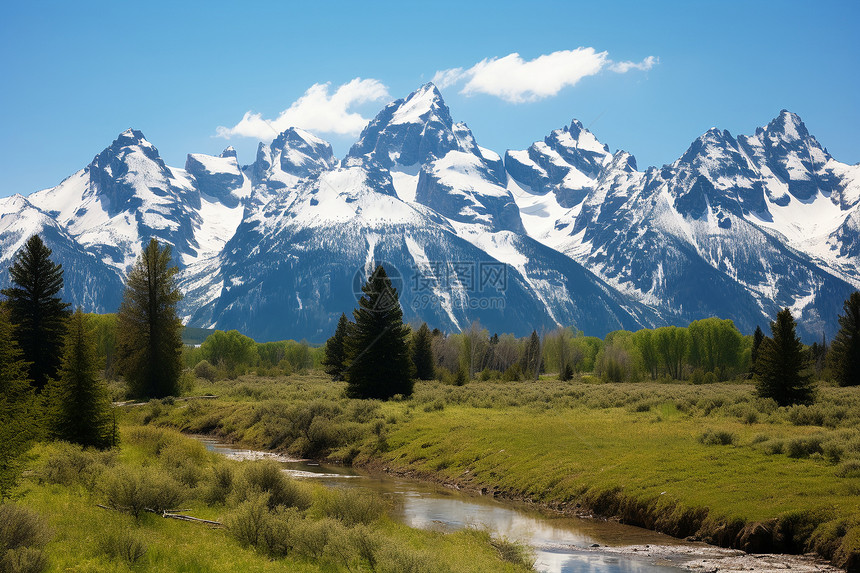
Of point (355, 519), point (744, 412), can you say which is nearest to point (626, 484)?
point (355, 519)

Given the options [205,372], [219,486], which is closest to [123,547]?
[219,486]

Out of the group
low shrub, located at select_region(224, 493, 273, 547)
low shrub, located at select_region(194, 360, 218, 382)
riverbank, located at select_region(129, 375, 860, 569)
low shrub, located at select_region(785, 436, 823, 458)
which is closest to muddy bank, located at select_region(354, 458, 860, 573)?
riverbank, located at select_region(129, 375, 860, 569)

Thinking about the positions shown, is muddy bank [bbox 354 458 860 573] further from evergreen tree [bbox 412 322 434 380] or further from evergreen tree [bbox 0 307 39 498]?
evergreen tree [bbox 412 322 434 380]

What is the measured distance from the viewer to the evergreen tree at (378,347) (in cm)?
5819

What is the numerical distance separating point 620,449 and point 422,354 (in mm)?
56074

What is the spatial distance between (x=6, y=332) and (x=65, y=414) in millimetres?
4834

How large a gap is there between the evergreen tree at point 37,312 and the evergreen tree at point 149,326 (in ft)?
41.3

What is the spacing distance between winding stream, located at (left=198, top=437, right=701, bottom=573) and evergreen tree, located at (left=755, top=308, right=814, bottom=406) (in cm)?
2297

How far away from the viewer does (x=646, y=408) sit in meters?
46.9

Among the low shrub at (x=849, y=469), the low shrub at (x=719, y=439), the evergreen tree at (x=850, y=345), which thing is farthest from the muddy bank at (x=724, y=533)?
the evergreen tree at (x=850, y=345)

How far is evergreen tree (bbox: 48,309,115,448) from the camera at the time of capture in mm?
29297

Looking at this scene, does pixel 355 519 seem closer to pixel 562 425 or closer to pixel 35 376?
pixel 562 425

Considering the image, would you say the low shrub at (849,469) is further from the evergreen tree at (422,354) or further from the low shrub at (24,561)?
the evergreen tree at (422,354)

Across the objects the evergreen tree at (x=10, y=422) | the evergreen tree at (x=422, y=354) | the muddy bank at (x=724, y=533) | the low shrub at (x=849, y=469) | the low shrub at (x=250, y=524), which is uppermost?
the evergreen tree at (x=422, y=354)
